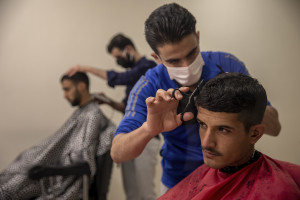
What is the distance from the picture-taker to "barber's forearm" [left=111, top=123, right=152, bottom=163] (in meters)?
1.00

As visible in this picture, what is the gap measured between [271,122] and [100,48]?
1.77m

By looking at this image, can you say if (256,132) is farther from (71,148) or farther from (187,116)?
(71,148)

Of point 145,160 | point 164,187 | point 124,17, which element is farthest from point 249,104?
point 124,17

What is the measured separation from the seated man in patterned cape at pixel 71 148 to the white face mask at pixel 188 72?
3.08ft

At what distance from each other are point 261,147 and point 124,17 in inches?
41.5

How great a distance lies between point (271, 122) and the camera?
107cm

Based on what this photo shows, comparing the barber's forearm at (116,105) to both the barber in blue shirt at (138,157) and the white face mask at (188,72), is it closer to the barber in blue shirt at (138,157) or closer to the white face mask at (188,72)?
the barber in blue shirt at (138,157)

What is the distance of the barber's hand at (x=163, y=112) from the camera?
2.94 ft

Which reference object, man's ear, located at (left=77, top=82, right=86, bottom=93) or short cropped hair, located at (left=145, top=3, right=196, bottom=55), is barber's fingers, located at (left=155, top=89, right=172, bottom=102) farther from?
man's ear, located at (left=77, top=82, right=86, bottom=93)

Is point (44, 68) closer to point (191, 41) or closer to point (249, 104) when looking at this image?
point (191, 41)

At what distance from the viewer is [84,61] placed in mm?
2611

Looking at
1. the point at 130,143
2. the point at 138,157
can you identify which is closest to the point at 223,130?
the point at 130,143

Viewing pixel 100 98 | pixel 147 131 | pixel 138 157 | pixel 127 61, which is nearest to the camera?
pixel 147 131

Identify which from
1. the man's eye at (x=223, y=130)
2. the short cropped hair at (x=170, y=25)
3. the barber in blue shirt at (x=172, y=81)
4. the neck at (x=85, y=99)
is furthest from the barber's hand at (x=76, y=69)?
the man's eye at (x=223, y=130)
